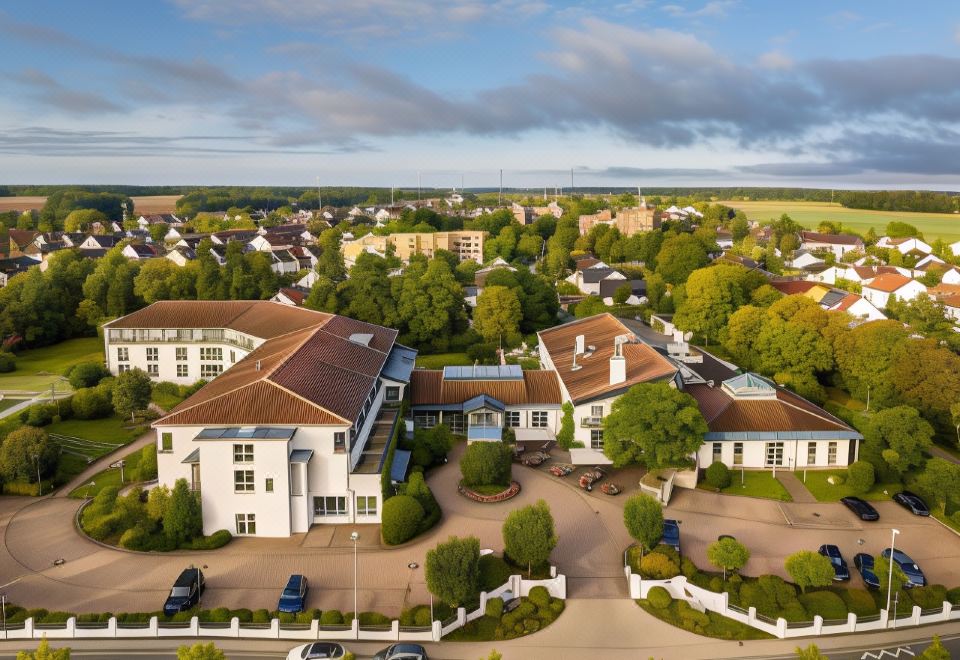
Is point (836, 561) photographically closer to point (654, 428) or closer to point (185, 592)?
point (654, 428)

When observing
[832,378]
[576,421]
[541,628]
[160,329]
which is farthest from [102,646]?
[832,378]

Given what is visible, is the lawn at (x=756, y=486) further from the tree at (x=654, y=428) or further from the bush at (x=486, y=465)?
the bush at (x=486, y=465)

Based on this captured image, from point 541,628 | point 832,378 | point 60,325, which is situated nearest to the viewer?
point 541,628

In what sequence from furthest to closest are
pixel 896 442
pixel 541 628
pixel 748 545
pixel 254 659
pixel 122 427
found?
pixel 122 427 → pixel 896 442 → pixel 748 545 → pixel 541 628 → pixel 254 659

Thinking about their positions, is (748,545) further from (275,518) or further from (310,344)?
(310,344)

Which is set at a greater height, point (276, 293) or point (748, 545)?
point (276, 293)

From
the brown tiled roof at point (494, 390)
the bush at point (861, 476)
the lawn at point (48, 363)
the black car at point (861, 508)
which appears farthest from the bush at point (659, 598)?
the lawn at point (48, 363)

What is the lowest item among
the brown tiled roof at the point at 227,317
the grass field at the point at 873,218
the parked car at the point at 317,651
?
the parked car at the point at 317,651
